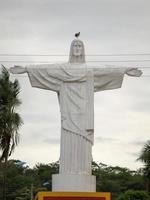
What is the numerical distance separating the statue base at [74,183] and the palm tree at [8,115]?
50.5 feet

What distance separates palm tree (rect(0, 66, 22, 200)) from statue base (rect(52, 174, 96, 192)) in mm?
15386

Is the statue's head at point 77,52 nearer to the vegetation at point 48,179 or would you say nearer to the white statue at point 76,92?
the white statue at point 76,92

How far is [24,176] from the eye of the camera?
60344 millimetres

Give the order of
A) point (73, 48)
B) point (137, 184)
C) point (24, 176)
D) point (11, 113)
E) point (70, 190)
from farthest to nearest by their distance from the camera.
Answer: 1. point (137, 184)
2. point (24, 176)
3. point (11, 113)
4. point (73, 48)
5. point (70, 190)

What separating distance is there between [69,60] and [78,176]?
324cm

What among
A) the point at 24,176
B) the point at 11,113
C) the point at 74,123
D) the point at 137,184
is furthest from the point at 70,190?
the point at 137,184

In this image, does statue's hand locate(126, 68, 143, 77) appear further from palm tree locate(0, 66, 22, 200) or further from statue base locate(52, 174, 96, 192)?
palm tree locate(0, 66, 22, 200)

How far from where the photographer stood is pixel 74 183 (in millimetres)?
16109

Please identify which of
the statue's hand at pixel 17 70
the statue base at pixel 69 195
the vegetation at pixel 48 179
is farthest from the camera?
the vegetation at pixel 48 179

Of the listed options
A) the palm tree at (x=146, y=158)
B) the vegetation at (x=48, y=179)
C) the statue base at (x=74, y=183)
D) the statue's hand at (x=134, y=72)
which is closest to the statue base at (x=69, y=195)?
the statue base at (x=74, y=183)

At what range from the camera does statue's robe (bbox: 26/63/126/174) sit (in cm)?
1661

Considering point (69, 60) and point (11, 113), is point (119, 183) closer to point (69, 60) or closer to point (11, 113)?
point (11, 113)

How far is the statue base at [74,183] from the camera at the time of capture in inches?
632

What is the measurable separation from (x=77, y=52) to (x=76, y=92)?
44.1 inches
